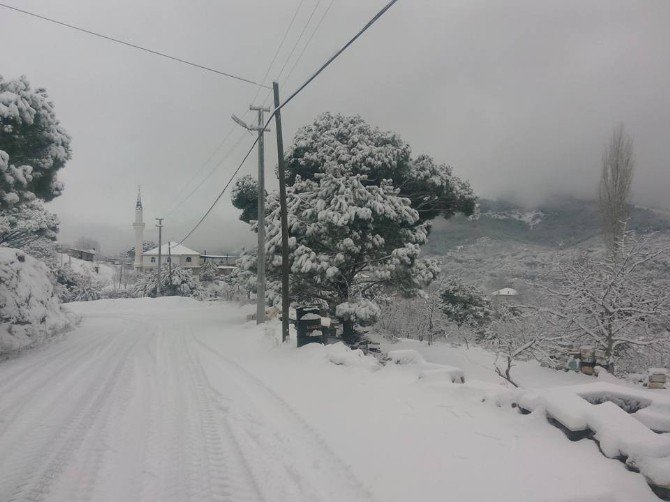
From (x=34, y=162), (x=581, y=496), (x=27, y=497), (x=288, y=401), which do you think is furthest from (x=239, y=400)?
(x=34, y=162)

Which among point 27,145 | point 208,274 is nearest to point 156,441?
point 27,145

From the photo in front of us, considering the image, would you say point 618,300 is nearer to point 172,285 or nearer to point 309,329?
point 309,329

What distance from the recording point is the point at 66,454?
13.5 feet

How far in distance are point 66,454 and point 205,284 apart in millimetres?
53952

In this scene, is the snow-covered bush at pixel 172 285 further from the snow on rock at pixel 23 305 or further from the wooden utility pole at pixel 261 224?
the wooden utility pole at pixel 261 224

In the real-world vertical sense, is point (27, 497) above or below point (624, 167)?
below

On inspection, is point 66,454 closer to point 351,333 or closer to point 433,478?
point 433,478

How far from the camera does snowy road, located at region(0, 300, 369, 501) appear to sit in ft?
11.4

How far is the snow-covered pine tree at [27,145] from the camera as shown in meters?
9.12

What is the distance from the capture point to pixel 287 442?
4.46m

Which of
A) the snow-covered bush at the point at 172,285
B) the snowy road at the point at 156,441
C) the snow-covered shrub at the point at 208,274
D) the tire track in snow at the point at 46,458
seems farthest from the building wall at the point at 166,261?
the tire track in snow at the point at 46,458

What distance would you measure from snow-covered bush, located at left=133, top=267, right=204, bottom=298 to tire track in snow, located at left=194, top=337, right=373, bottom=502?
134 ft

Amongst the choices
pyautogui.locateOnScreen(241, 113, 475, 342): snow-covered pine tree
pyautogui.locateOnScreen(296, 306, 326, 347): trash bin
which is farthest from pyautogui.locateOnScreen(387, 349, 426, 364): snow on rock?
pyautogui.locateOnScreen(241, 113, 475, 342): snow-covered pine tree

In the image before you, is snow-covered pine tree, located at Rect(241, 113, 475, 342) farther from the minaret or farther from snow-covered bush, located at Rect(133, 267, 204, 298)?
the minaret
